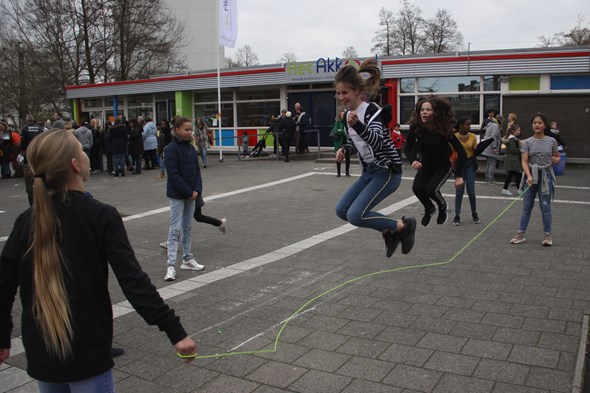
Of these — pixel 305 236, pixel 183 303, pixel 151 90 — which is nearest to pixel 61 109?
pixel 151 90

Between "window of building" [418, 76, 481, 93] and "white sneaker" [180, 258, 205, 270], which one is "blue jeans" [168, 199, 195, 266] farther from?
"window of building" [418, 76, 481, 93]

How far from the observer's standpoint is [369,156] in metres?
5.38

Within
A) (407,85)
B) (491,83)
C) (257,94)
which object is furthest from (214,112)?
(491,83)

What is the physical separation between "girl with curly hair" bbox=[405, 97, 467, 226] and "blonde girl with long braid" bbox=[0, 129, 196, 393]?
15.4 feet

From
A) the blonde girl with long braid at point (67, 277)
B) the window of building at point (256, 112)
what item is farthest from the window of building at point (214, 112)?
the blonde girl with long braid at point (67, 277)

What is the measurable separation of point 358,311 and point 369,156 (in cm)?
152

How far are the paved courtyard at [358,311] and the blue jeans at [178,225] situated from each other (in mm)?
309

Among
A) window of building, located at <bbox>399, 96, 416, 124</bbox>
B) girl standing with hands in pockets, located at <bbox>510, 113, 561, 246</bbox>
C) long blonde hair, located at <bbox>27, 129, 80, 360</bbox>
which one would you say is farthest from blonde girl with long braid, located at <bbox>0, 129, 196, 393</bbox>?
window of building, located at <bbox>399, 96, 416, 124</bbox>

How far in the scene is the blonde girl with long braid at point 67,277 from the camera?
2.28 metres

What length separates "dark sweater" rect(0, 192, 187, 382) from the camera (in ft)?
7.57

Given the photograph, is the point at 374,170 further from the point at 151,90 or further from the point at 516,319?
the point at 151,90

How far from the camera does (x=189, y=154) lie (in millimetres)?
7203

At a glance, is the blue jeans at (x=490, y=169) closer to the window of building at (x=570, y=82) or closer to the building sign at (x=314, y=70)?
the window of building at (x=570, y=82)

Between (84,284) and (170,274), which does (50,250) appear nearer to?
(84,284)
